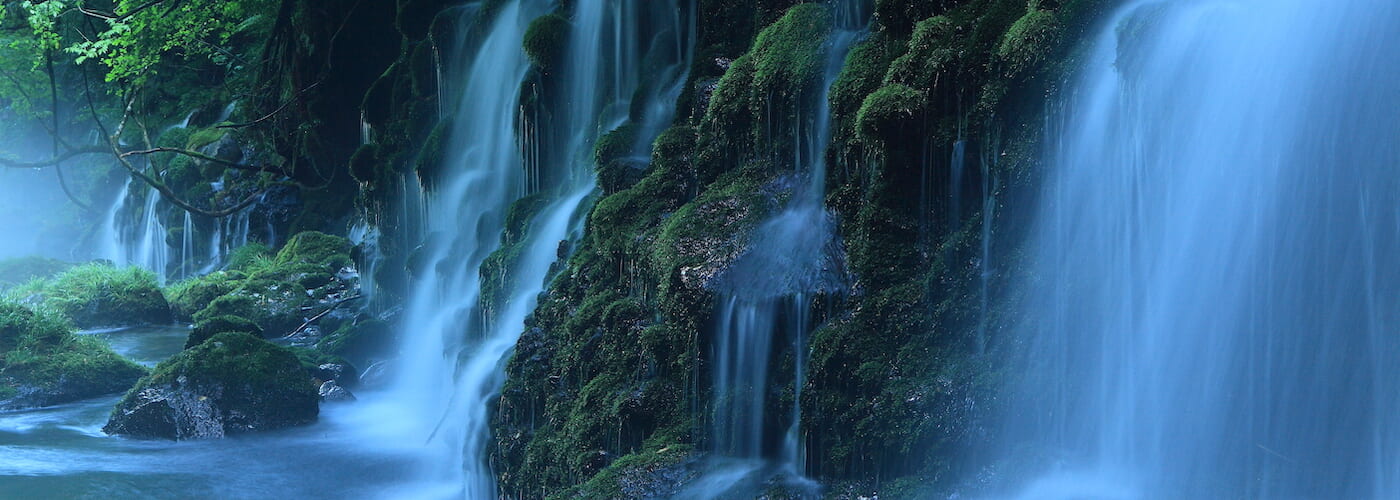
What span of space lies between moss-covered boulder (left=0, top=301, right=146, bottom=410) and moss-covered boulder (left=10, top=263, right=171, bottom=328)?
4.12 metres

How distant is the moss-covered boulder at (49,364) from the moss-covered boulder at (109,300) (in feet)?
13.5

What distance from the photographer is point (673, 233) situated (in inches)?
291

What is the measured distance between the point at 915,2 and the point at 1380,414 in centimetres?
329

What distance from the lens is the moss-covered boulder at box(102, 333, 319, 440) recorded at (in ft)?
37.7

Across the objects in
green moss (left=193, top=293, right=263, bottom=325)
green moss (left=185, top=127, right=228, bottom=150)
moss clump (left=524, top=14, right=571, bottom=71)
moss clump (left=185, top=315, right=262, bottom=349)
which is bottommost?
moss clump (left=185, top=315, right=262, bottom=349)

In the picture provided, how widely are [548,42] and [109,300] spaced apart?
1080 centimetres

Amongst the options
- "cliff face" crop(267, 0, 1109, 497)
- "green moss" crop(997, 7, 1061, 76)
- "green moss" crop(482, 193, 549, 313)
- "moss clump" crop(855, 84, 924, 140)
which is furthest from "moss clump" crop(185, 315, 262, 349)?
"green moss" crop(997, 7, 1061, 76)

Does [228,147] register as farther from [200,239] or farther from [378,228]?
[378,228]

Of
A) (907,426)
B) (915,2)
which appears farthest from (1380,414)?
(915,2)

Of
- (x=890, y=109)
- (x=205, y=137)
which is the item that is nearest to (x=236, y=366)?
(x=890, y=109)

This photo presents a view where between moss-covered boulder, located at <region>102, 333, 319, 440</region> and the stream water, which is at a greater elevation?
moss-covered boulder, located at <region>102, 333, 319, 440</region>

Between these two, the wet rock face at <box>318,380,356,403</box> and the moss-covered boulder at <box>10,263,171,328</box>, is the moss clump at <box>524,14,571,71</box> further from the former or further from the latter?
the moss-covered boulder at <box>10,263,171,328</box>

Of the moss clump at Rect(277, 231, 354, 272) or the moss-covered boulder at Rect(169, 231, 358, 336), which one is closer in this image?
the moss-covered boulder at Rect(169, 231, 358, 336)

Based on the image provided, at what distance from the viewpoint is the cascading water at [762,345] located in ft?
21.9
